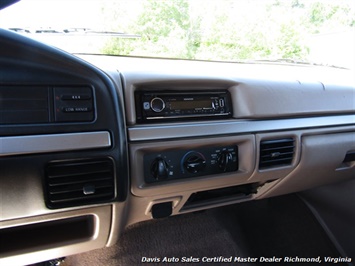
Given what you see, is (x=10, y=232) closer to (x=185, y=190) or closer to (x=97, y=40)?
(x=185, y=190)

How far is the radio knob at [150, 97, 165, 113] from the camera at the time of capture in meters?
0.92

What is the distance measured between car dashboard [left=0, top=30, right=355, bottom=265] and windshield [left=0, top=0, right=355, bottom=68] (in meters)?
0.27

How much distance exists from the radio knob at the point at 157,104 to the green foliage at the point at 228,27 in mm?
474

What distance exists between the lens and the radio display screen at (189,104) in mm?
951

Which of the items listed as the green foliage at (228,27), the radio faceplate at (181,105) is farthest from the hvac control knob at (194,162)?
the green foliage at (228,27)

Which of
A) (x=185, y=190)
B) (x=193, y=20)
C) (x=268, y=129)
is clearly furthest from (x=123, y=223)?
(x=193, y=20)

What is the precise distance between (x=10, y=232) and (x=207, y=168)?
698 millimetres

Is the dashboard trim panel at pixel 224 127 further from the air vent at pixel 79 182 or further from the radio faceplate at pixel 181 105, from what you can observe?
the air vent at pixel 79 182

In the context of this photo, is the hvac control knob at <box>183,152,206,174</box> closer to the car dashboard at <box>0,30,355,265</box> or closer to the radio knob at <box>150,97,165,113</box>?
the car dashboard at <box>0,30,355,265</box>

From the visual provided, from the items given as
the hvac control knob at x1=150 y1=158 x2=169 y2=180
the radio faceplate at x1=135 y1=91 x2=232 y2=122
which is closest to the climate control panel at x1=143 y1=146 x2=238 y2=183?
the hvac control knob at x1=150 y1=158 x2=169 y2=180

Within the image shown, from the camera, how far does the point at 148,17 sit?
128cm

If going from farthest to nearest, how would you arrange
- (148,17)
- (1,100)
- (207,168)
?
1. (148,17)
2. (207,168)
3. (1,100)

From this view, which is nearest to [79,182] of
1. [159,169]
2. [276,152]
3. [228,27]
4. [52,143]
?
[52,143]

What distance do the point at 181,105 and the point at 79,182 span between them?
0.43 m
